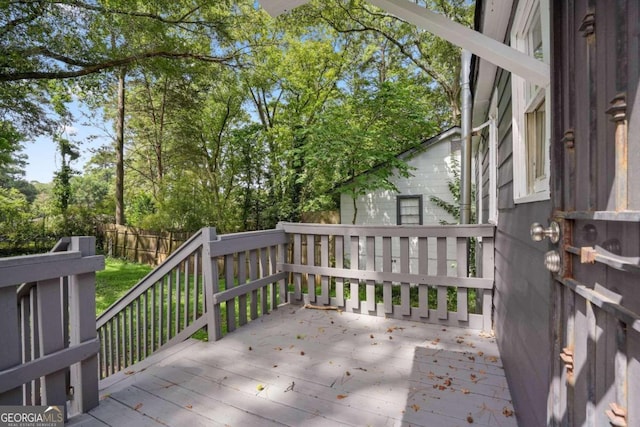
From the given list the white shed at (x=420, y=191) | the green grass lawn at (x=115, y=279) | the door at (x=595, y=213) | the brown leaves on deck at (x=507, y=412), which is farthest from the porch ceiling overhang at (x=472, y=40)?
the green grass lawn at (x=115, y=279)

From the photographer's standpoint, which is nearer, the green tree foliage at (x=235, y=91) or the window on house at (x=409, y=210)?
the green tree foliage at (x=235, y=91)

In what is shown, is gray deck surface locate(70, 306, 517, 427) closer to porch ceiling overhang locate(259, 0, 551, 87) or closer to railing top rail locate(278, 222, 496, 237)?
railing top rail locate(278, 222, 496, 237)

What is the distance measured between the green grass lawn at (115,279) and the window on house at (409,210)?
6.26 meters

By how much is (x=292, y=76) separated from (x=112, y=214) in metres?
11.0

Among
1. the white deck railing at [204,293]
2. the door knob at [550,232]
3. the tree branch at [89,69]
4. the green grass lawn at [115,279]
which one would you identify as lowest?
the green grass lawn at [115,279]

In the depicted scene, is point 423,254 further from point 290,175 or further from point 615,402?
point 290,175

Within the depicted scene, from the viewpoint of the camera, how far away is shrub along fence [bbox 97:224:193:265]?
9.44 meters

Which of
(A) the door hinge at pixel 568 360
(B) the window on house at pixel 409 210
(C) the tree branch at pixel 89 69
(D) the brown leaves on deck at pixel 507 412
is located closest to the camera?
(A) the door hinge at pixel 568 360

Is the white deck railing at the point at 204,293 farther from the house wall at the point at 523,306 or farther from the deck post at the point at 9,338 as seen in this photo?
the house wall at the point at 523,306

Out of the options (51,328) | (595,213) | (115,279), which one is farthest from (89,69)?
(595,213)

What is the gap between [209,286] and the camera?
292cm

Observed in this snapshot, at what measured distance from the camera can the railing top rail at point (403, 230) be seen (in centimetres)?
307

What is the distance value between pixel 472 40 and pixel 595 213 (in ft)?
3.58

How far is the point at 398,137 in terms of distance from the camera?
8.30 m
